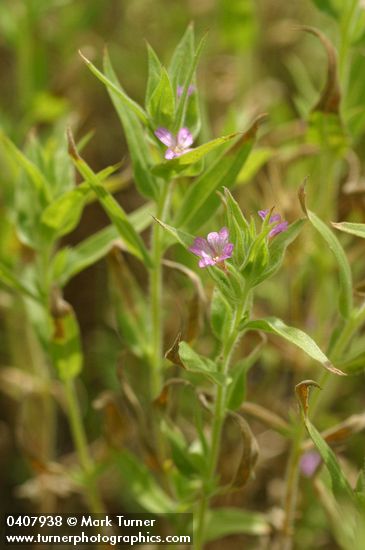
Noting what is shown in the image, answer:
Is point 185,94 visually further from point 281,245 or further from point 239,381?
point 239,381

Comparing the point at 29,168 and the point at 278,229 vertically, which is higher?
the point at 29,168

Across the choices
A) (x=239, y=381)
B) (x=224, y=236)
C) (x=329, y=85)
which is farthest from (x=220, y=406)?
(x=329, y=85)

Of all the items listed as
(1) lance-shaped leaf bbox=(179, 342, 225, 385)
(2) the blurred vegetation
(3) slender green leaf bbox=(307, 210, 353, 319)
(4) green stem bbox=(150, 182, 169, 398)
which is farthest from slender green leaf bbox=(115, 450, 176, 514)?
(3) slender green leaf bbox=(307, 210, 353, 319)

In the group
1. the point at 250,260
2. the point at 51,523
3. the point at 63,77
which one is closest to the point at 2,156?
the point at 63,77

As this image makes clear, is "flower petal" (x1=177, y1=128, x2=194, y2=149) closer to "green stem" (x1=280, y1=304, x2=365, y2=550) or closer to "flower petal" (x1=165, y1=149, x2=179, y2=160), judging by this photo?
"flower petal" (x1=165, y1=149, x2=179, y2=160)

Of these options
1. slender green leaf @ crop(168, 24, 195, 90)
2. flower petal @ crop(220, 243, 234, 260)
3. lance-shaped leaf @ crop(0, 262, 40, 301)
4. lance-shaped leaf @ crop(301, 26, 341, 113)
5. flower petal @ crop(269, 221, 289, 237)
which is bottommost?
flower petal @ crop(220, 243, 234, 260)
